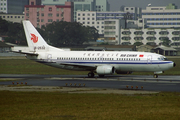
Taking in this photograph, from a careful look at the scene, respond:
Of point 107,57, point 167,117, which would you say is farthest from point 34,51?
point 167,117

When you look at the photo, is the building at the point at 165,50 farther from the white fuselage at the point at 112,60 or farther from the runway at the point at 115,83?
the runway at the point at 115,83

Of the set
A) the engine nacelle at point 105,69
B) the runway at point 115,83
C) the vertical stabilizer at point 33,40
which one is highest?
the vertical stabilizer at point 33,40

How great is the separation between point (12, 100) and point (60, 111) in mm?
6782

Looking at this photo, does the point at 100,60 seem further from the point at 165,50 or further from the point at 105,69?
the point at 165,50

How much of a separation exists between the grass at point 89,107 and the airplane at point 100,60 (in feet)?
62.1

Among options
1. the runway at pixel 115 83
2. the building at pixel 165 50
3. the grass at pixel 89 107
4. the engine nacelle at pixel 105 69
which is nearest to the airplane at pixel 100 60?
the engine nacelle at pixel 105 69

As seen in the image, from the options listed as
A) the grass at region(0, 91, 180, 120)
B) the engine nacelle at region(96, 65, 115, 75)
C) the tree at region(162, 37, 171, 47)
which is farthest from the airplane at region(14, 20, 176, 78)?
the tree at region(162, 37, 171, 47)

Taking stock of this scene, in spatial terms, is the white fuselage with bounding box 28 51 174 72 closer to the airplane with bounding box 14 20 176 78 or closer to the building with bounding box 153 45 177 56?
the airplane with bounding box 14 20 176 78

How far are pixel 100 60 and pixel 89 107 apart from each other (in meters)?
28.3

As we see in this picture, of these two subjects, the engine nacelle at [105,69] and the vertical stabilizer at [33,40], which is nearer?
the engine nacelle at [105,69]

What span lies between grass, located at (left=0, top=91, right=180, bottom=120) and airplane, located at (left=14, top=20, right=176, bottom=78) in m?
18.9

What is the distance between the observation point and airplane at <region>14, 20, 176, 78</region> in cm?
5053

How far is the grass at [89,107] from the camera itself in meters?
20.7

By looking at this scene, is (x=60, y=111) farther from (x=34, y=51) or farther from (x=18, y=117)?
(x=34, y=51)
